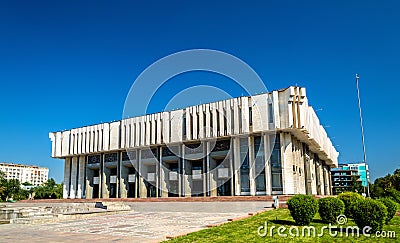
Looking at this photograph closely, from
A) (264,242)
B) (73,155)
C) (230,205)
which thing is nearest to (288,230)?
(264,242)

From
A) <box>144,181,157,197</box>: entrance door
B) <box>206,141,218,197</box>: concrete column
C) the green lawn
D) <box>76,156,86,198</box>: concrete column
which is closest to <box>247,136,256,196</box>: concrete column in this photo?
<box>206,141,218,197</box>: concrete column

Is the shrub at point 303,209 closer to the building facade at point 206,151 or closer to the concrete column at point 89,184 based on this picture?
the building facade at point 206,151

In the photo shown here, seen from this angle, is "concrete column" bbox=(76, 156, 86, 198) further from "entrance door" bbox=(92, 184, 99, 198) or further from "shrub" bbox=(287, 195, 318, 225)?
"shrub" bbox=(287, 195, 318, 225)

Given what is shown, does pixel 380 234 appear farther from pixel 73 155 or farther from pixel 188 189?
pixel 73 155

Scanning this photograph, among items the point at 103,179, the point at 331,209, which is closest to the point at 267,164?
the point at 331,209

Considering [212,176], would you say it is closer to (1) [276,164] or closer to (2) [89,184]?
(1) [276,164]

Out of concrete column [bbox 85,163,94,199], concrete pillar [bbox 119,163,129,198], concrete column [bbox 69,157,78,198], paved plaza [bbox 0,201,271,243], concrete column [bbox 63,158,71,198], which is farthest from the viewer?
concrete column [bbox 63,158,71,198]

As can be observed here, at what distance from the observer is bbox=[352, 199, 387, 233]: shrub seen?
8.61 meters

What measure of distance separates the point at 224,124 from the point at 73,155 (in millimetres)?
21629

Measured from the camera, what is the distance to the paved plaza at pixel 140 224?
10000 millimetres

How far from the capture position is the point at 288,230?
9.31m

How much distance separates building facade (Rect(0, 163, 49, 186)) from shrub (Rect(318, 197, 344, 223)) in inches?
5626

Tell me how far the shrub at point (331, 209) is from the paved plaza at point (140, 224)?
404 cm

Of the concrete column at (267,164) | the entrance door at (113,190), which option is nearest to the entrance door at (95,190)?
the entrance door at (113,190)
